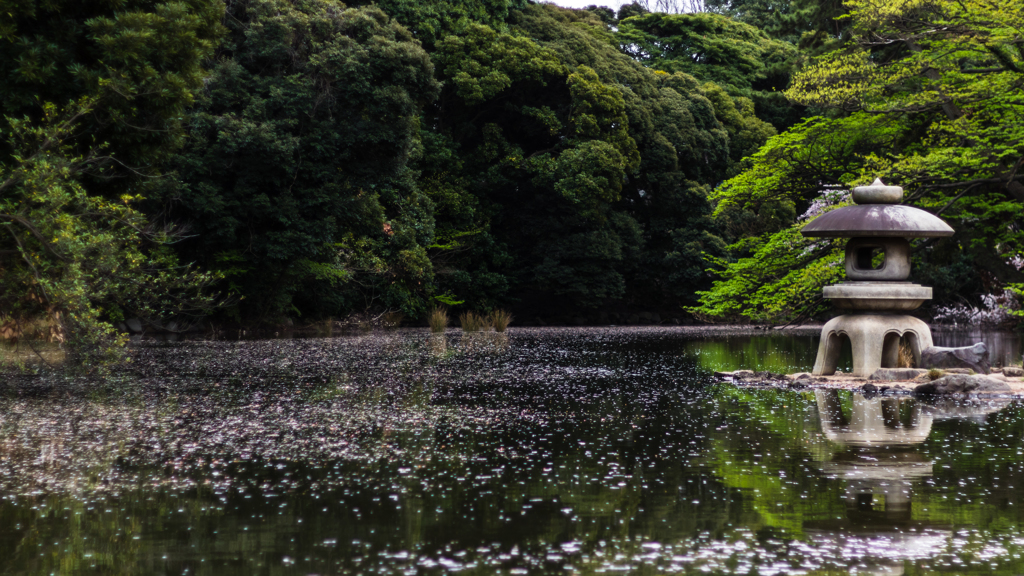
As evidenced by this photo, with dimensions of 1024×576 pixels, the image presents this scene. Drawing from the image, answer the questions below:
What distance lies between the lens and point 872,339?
11.2 meters

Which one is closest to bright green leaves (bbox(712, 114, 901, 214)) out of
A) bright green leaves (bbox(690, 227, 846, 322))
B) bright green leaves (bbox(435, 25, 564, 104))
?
bright green leaves (bbox(690, 227, 846, 322))

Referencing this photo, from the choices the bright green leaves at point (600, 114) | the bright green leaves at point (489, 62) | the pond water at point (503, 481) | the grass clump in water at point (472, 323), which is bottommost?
the pond water at point (503, 481)

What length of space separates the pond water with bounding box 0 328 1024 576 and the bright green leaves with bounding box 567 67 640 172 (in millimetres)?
20726

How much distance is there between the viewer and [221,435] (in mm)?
6887

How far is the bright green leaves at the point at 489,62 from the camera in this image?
2844 cm

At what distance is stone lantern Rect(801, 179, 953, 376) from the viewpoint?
11188mm

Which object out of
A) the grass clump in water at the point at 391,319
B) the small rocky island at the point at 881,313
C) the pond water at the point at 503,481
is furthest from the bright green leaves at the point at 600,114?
the pond water at the point at 503,481

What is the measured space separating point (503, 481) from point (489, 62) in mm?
25430

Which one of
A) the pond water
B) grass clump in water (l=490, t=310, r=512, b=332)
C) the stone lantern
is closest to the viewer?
the pond water

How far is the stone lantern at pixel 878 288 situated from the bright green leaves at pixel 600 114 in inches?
734

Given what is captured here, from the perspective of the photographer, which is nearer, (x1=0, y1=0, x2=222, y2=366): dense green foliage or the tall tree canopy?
(x1=0, y1=0, x2=222, y2=366): dense green foliage

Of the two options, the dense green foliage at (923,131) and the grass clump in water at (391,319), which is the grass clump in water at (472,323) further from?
the dense green foliage at (923,131)

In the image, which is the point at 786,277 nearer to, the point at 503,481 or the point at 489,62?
the point at 503,481

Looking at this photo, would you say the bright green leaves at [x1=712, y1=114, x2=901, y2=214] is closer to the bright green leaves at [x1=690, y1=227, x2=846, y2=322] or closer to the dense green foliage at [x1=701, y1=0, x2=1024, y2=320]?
the dense green foliage at [x1=701, y1=0, x2=1024, y2=320]
